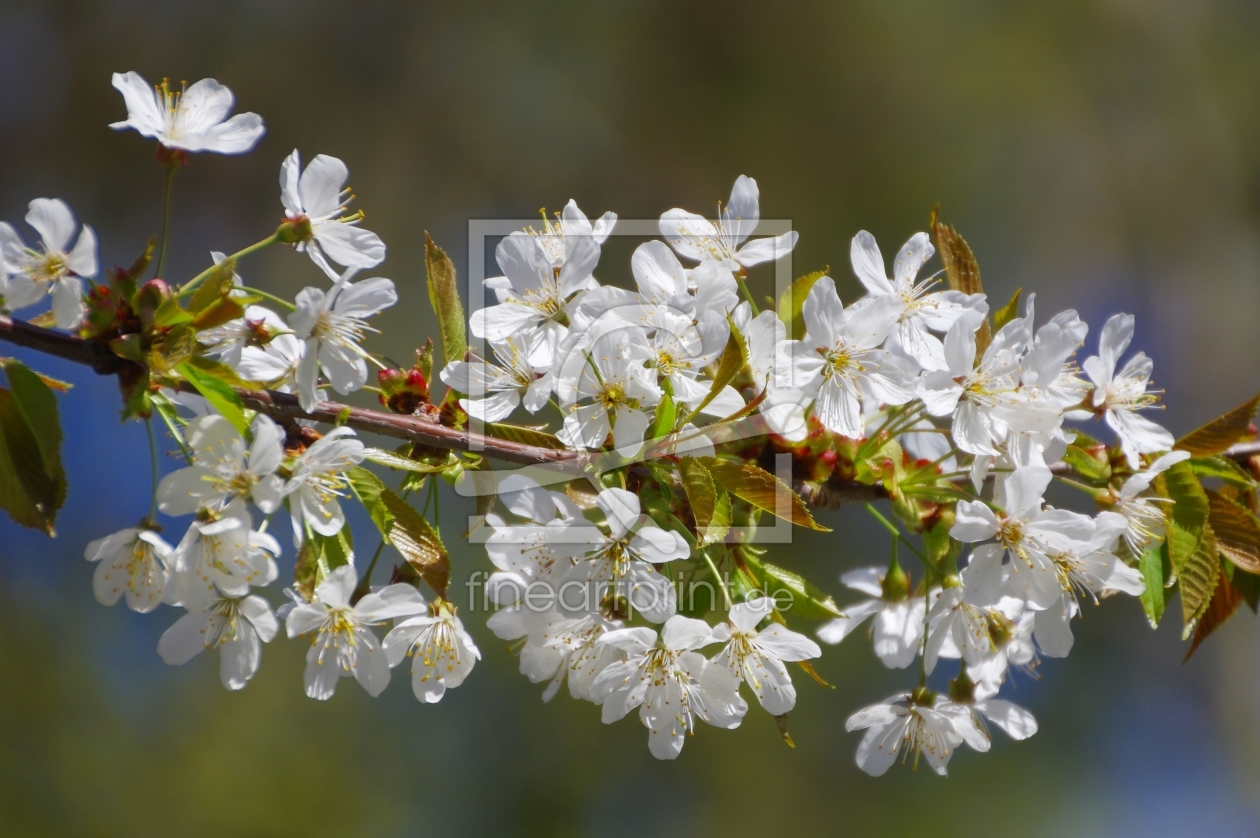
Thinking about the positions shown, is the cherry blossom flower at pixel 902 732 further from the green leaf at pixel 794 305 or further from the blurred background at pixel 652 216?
the blurred background at pixel 652 216

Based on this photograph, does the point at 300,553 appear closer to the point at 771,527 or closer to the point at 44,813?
the point at 771,527

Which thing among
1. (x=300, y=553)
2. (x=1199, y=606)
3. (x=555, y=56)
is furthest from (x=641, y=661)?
(x=555, y=56)

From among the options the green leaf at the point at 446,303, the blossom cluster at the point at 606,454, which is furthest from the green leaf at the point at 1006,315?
the green leaf at the point at 446,303

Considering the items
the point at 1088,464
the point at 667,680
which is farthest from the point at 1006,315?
the point at 667,680

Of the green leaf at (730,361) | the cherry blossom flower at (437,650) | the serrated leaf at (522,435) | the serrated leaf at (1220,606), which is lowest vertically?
the cherry blossom flower at (437,650)

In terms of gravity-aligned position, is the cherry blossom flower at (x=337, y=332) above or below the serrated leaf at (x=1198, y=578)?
above

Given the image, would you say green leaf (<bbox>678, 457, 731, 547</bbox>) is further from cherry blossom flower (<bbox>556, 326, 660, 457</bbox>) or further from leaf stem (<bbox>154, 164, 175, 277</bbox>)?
leaf stem (<bbox>154, 164, 175, 277</bbox>)

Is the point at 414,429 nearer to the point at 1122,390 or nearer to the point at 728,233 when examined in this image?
the point at 728,233
